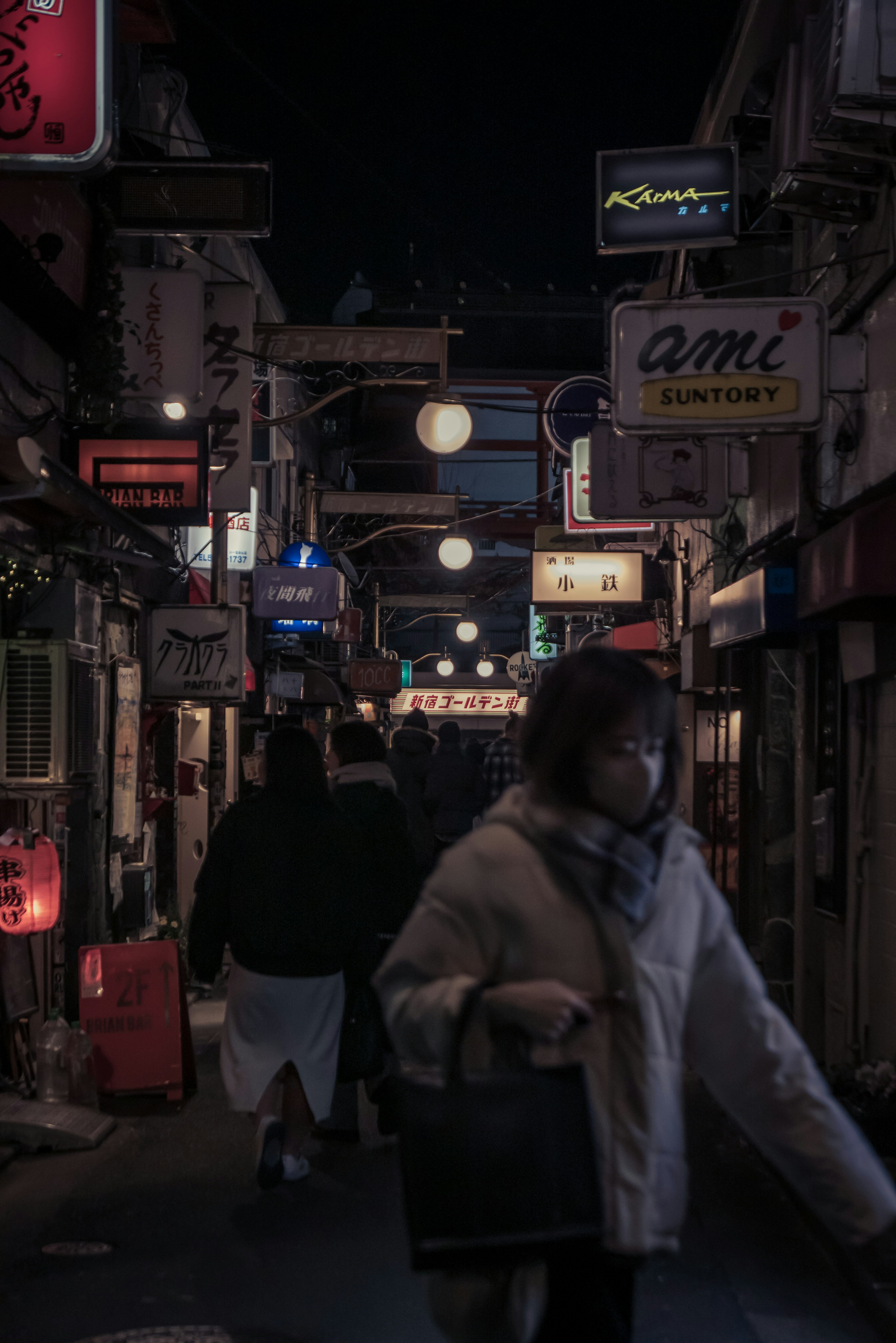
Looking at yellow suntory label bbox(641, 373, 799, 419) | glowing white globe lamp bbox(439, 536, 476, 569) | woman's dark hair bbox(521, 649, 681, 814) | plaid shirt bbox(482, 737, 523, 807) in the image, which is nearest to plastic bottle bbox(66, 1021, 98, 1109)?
yellow suntory label bbox(641, 373, 799, 419)

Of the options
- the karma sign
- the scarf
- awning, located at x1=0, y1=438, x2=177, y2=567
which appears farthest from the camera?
the karma sign

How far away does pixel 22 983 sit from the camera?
768cm

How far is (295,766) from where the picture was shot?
245 inches

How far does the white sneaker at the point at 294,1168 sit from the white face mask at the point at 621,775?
437 cm

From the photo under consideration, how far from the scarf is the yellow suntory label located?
9.10 ft

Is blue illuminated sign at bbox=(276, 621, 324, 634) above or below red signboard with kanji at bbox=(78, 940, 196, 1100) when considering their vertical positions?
above

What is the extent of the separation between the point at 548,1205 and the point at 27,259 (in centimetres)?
773

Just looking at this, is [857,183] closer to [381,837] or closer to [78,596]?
[381,837]

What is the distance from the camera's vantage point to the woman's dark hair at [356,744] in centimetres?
782

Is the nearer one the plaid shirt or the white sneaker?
the white sneaker

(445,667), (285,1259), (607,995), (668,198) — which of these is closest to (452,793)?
(668,198)

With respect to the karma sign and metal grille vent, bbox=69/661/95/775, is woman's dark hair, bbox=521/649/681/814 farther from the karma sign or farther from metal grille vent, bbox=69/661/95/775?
the karma sign

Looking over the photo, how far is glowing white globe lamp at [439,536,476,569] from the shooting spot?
25.8 metres

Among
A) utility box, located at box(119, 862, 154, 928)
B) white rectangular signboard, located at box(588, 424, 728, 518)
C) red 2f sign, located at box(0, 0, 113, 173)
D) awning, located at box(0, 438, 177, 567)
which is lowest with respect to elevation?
utility box, located at box(119, 862, 154, 928)
